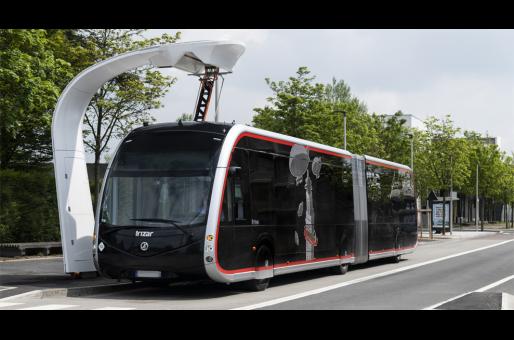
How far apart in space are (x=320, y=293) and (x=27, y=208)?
45.8 feet

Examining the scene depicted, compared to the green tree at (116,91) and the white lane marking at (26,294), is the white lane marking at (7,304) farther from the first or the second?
the green tree at (116,91)

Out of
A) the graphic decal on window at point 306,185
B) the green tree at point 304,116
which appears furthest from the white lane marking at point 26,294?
the green tree at point 304,116

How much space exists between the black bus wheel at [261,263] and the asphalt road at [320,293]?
0.56 feet

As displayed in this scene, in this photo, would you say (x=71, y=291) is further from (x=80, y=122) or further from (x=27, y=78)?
(x=27, y=78)

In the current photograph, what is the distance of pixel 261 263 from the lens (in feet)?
47.8

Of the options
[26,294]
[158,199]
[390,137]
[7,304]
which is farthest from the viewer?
[390,137]

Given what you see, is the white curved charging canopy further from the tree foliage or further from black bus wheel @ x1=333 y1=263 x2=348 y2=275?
the tree foliage

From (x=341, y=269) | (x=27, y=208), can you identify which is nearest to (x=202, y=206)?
(x=341, y=269)

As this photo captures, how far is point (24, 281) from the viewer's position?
14898 millimetres

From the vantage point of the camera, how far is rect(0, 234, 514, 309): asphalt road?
1214 centimetres

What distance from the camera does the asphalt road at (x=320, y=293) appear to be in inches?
478
